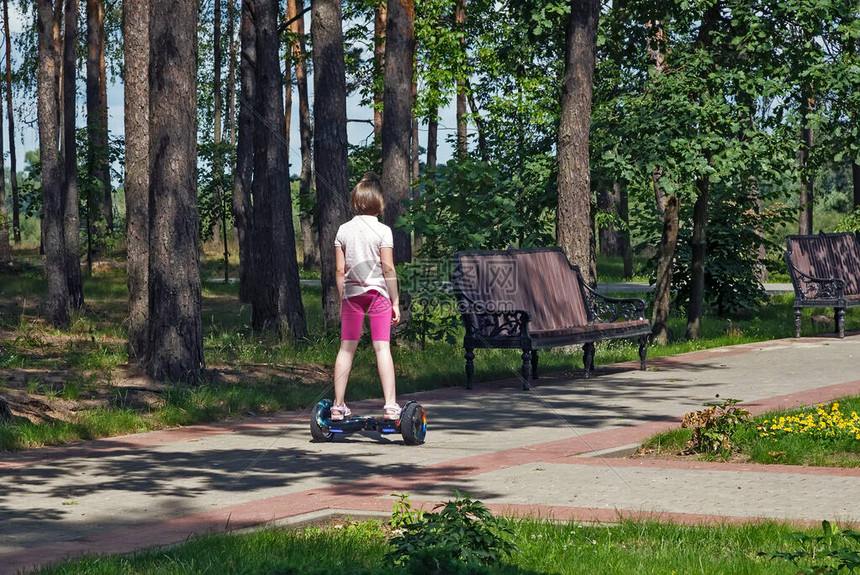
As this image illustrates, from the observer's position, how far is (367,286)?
335 inches

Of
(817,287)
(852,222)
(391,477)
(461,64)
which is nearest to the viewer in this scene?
(391,477)

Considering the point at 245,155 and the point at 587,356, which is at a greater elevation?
the point at 245,155

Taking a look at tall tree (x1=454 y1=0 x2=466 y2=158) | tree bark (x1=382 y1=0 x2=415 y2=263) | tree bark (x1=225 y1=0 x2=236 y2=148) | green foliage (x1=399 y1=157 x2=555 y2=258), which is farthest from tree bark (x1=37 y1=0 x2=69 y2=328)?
tree bark (x1=225 y1=0 x2=236 y2=148)

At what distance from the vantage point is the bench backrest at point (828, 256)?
728 inches

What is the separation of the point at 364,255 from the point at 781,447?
335 centimetres

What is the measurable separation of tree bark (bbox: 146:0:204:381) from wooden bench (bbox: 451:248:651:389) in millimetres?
2918

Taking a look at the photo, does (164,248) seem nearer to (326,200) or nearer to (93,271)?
(326,200)

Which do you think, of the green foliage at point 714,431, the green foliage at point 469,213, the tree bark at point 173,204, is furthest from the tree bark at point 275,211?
the green foliage at point 714,431

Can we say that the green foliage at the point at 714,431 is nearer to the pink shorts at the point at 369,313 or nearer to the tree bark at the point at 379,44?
the pink shorts at the point at 369,313

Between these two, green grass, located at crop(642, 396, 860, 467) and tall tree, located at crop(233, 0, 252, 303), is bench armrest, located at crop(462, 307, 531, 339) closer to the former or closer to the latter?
green grass, located at crop(642, 396, 860, 467)

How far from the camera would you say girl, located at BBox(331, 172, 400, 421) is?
852cm

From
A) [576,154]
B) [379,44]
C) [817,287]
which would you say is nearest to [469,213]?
[576,154]

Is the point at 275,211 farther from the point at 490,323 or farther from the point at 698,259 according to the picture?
the point at 698,259

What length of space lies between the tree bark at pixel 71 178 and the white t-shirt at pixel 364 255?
14190mm
